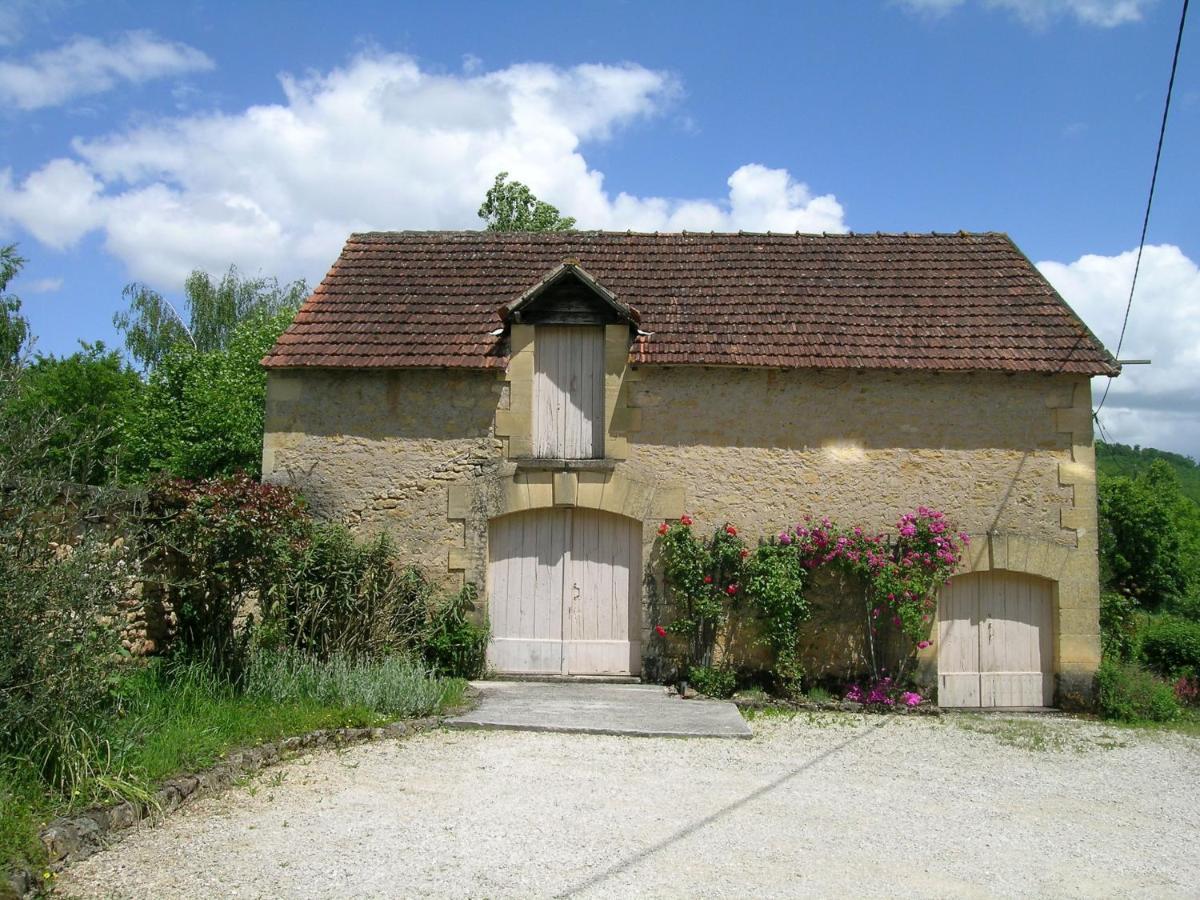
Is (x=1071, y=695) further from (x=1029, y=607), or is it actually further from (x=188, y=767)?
(x=188, y=767)

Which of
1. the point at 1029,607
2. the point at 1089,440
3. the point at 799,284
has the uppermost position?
the point at 799,284

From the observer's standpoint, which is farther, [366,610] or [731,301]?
[731,301]

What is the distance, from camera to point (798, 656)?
9.79 metres

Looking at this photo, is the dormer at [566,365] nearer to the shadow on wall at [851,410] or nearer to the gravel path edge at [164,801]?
the shadow on wall at [851,410]

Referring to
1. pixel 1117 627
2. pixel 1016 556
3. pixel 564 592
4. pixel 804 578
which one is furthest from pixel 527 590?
pixel 1117 627

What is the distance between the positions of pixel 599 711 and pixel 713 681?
5.15 feet

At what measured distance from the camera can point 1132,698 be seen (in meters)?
9.52

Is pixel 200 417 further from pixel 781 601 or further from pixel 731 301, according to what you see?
pixel 781 601

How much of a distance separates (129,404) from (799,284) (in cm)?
1717

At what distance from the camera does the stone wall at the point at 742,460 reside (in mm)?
9961

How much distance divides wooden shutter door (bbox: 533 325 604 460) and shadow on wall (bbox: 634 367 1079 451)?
51 cm

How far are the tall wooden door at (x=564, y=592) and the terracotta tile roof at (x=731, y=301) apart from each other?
1.92m

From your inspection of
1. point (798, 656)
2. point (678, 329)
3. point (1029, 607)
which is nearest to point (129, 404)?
point (678, 329)

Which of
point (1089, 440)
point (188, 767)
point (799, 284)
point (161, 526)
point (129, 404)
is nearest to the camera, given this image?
point (188, 767)
